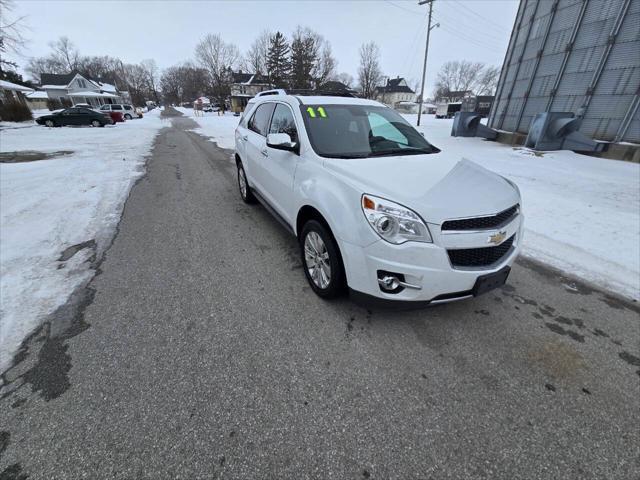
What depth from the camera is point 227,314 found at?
2643 mm

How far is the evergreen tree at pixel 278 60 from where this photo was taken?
5144 centimetres

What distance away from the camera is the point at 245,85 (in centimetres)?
6631

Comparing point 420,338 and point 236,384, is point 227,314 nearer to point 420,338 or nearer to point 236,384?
point 236,384

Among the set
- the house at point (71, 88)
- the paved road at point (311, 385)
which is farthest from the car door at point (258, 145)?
the house at point (71, 88)

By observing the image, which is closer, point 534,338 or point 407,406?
point 407,406

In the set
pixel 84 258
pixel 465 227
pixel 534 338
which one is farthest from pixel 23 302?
pixel 534 338

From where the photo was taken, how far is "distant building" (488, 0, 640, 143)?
10062 mm

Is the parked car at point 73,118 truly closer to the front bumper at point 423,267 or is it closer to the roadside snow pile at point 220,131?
the roadside snow pile at point 220,131

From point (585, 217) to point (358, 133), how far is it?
4.48 m

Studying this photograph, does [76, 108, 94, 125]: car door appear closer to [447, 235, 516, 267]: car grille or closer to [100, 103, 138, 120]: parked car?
[100, 103, 138, 120]: parked car

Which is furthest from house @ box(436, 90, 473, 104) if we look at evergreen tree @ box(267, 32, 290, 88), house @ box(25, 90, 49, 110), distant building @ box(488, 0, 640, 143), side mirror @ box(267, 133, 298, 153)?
side mirror @ box(267, 133, 298, 153)

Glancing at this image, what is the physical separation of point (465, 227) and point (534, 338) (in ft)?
4.14

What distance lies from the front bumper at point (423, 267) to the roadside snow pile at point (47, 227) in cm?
269

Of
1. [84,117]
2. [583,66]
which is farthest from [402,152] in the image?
[84,117]
